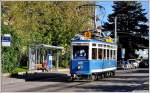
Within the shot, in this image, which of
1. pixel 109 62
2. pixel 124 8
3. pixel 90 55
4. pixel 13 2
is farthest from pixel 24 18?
pixel 124 8

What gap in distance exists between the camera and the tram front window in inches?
1321

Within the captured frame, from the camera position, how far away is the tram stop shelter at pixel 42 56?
163ft

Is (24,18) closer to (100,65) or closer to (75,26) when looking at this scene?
(75,26)

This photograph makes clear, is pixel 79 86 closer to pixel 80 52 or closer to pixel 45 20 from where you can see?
pixel 80 52

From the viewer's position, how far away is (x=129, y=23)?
86.9m

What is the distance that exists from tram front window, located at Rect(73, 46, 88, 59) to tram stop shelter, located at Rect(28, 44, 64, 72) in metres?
15.1

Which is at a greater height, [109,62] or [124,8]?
[124,8]

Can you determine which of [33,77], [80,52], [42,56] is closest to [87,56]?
[80,52]

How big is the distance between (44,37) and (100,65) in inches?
822

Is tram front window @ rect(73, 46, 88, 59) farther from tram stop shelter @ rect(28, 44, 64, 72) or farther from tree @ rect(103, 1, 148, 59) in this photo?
tree @ rect(103, 1, 148, 59)

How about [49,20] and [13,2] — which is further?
[49,20]

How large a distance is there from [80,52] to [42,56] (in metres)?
20.4

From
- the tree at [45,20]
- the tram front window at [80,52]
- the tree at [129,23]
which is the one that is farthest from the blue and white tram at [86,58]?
the tree at [129,23]

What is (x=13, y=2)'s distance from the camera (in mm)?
49406
